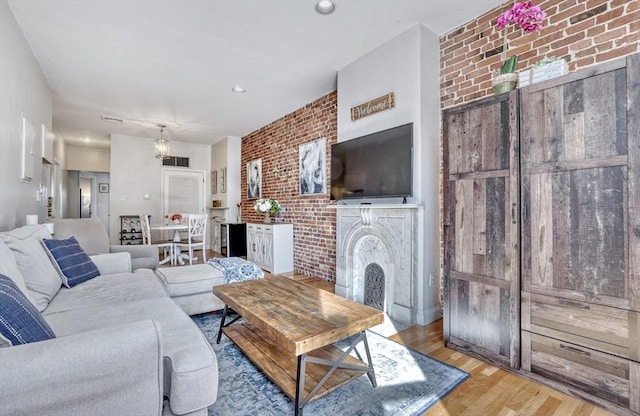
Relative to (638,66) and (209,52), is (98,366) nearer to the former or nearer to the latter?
(638,66)

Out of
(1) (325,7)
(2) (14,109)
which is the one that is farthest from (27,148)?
(1) (325,7)

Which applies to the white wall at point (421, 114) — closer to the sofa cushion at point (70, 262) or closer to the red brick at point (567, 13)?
the red brick at point (567, 13)

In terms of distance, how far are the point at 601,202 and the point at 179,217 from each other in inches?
229

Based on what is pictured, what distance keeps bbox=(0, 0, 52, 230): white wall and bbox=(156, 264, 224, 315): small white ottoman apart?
1.36 meters

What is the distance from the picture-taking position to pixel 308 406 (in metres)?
1.60

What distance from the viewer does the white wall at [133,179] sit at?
6.57 m

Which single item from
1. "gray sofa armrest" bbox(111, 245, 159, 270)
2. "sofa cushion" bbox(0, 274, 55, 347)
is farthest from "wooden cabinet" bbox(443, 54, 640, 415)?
"gray sofa armrest" bbox(111, 245, 159, 270)

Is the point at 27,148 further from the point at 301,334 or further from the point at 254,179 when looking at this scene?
the point at 254,179

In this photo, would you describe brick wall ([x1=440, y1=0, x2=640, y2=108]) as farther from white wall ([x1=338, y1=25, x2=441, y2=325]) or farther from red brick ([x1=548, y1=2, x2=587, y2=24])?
white wall ([x1=338, y1=25, x2=441, y2=325])

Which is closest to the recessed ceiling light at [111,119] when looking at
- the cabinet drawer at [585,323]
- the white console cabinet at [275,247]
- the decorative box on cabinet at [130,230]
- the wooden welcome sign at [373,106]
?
the decorative box on cabinet at [130,230]

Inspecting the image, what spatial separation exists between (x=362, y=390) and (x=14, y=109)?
3706 mm

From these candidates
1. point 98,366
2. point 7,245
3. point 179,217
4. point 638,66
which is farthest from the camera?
point 179,217

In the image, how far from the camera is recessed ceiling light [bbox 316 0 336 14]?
245 centimetres

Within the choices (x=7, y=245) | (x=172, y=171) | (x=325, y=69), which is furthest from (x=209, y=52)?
(x=172, y=171)
